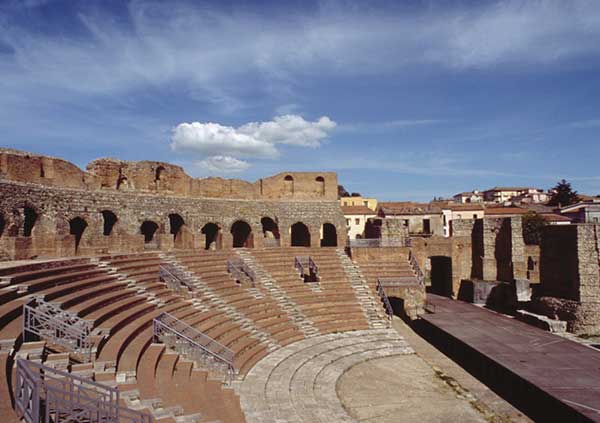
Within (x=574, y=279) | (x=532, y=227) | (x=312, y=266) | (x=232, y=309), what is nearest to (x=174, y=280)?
(x=232, y=309)

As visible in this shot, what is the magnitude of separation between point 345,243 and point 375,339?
8904mm

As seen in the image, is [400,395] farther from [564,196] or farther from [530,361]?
[564,196]

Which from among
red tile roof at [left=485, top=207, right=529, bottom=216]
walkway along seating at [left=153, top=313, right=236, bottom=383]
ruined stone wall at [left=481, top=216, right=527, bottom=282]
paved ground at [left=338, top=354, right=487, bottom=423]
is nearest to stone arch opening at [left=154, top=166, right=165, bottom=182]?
walkway along seating at [left=153, top=313, right=236, bottom=383]

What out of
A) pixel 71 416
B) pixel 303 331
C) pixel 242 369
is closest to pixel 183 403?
pixel 71 416

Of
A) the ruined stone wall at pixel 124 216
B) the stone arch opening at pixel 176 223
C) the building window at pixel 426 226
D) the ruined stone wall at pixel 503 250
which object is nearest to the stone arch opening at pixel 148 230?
the stone arch opening at pixel 176 223

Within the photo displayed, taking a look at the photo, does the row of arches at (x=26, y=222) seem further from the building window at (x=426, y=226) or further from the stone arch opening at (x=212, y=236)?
the building window at (x=426, y=226)

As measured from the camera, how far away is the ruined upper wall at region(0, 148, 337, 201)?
16.2 meters

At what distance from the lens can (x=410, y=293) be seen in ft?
60.6

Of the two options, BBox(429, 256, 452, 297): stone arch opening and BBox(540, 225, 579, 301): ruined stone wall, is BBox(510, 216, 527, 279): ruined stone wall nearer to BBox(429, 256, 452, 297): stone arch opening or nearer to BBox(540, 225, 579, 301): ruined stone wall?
BBox(540, 225, 579, 301): ruined stone wall

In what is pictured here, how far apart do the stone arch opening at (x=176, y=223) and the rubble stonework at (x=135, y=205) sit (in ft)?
0.41

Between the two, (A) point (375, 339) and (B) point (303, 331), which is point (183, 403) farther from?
(A) point (375, 339)

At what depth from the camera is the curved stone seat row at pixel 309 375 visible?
374 inches

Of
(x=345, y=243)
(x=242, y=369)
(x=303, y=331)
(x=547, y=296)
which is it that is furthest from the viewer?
(x=345, y=243)

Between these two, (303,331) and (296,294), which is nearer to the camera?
(303,331)
